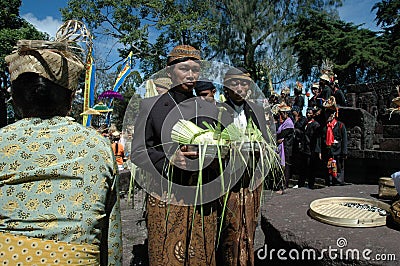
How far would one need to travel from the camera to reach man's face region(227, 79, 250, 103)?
102 inches

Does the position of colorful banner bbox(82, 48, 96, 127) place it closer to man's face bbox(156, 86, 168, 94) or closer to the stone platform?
the stone platform

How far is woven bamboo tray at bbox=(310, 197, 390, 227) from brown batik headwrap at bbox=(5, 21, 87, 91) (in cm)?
185

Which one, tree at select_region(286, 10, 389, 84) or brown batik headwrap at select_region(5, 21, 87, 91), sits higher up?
tree at select_region(286, 10, 389, 84)

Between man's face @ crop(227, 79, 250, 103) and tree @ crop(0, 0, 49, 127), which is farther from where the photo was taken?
tree @ crop(0, 0, 49, 127)

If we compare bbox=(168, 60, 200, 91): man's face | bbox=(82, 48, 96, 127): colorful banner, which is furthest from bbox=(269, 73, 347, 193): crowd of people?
bbox=(82, 48, 96, 127): colorful banner

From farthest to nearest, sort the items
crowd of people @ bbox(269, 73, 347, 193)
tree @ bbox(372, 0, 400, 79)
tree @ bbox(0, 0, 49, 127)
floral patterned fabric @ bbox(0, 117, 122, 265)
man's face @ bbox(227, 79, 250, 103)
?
tree @ bbox(372, 0, 400, 79), tree @ bbox(0, 0, 49, 127), crowd of people @ bbox(269, 73, 347, 193), man's face @ bbox(227, 79, 250, 103), floral patterned fabric @ bbox(0, 117, 122, 265)

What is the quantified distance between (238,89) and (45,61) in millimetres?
1588

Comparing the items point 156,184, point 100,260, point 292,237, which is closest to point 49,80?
point 100,260

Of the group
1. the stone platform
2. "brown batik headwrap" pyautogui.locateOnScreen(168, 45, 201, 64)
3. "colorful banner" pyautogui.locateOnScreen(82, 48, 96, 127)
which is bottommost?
the stone platform

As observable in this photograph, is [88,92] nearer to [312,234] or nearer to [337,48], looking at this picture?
[312,234]

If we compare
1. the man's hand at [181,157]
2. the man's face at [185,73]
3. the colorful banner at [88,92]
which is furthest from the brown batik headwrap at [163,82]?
the colorful banner at [88,92]

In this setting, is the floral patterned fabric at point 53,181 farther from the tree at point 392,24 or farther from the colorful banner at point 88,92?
the tree at point 392,24

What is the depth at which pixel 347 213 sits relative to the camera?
7.96 feet

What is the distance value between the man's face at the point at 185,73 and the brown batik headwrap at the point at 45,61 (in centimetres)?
Answer: 99
